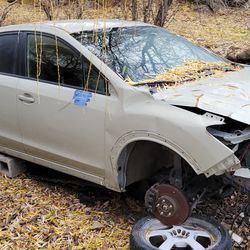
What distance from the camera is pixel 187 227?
140 inches

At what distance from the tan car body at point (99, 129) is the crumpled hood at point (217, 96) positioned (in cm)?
7

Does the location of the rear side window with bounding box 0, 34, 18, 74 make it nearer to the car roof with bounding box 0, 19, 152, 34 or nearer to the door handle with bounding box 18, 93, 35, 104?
the car roof with bounding box 0, 19, 152, 34

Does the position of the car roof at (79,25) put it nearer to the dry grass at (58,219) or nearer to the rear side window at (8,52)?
the rear side window at (8,52)

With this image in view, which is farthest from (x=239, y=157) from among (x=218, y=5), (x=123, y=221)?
(x=218, y=5)

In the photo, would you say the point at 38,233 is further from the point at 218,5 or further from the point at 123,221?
the point at 218,5

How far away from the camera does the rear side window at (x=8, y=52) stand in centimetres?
468

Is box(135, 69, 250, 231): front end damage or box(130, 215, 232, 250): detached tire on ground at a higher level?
box(135, 69, 250, 231): front end damage

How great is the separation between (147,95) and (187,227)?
108 centimetres

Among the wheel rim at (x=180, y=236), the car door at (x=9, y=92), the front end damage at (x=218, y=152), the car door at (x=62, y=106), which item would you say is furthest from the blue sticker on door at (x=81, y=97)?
the wheel rim at (x=180, y=236)

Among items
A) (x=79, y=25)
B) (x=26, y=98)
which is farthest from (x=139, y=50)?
(x=26, y=98)

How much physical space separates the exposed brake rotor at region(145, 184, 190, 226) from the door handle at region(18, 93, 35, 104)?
1.56 metres

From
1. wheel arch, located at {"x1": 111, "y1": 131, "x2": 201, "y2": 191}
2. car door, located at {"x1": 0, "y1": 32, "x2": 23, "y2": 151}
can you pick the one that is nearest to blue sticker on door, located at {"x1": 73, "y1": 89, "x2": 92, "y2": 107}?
wheel arch, located at {"x1": 111, "y1": 131, "x2": 201, "y2": 191}

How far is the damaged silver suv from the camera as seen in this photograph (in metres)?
3.27

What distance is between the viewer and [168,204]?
11.2 ft
